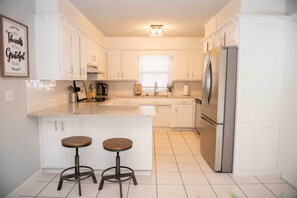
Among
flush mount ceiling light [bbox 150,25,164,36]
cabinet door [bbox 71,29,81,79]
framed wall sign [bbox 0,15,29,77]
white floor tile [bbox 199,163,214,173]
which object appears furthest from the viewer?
flush mount ceiling light [bbox 150,25,164,36]

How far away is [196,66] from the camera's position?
17.9 feet

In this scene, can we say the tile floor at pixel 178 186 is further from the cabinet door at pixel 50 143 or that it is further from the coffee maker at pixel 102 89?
the coffee maker at pixel 102 89

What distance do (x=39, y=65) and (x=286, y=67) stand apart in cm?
342

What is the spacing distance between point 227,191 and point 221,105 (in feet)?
3.67

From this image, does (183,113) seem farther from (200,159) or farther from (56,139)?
(56,139)

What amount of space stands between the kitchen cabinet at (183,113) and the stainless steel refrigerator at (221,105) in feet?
6.84

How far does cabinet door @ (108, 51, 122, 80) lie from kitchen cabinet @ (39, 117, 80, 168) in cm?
292

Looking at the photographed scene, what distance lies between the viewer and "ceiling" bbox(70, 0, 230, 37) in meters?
3.10

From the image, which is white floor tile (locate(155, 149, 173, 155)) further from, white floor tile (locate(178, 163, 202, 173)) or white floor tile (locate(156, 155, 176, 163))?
white floor tile (locate(178, 163, 202, 173))

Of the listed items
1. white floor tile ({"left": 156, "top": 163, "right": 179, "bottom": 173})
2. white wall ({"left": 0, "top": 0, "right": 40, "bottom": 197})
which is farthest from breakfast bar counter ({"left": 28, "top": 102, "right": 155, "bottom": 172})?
white floor tile ({"left": 156, "top": 163, "right": 179, "bottom": 173})

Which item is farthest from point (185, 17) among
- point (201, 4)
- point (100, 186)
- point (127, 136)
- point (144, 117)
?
point (100, 186)

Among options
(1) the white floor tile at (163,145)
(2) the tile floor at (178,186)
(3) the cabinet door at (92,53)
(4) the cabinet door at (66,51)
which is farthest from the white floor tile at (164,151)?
(3) the cabinet door at (92,53)

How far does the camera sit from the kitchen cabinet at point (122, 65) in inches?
217

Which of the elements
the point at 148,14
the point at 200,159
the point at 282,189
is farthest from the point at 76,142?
the point at 282,189
